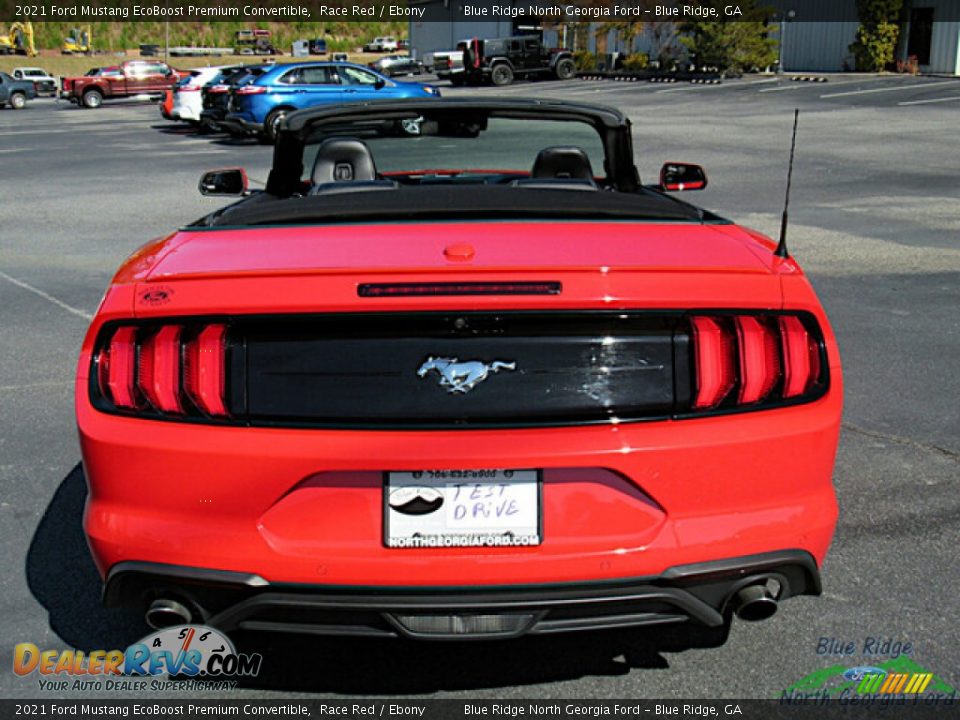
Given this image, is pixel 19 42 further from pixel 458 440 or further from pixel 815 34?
pixel 458 440

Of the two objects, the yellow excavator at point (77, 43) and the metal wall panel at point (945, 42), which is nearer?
the metal wall panel at point (945, 42)

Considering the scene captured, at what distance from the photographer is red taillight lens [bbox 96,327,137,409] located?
2.81 meters

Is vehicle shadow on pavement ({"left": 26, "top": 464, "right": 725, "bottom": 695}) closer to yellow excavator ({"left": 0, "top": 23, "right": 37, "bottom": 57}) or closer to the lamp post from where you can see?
the lamp post

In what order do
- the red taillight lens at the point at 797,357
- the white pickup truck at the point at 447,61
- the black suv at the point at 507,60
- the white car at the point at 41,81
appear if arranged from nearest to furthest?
the red taillight lens at the point at 797,357 < the white car at the point at 41,81 < the black suv at the point at 507,60 < the white pickup truck at the point at 447,61

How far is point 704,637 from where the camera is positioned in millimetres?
3398

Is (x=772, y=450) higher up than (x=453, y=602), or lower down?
higher up

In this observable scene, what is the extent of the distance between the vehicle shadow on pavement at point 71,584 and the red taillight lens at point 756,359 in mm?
1889

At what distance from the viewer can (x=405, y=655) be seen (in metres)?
3.31

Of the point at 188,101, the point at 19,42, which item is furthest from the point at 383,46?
the point at 188,101

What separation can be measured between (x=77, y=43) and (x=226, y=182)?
107 meters

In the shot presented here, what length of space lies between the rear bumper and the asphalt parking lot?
38 centimetres

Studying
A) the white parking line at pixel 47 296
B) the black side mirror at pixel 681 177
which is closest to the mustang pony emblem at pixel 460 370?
the black side mirror at pixel 681 177

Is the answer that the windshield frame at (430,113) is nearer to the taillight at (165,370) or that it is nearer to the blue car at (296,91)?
the taillight at (165,370)

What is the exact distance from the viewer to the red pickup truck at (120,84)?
1641 inches
